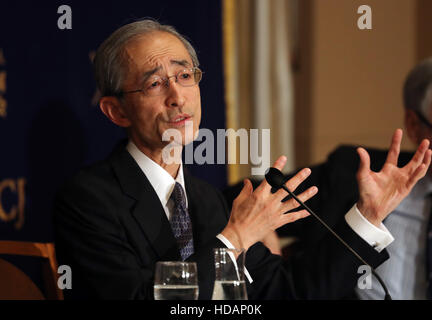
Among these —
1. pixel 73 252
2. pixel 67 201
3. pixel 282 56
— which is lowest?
pixel 73 252

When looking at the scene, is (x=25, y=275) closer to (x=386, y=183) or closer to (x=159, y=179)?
(x=159, y=179)

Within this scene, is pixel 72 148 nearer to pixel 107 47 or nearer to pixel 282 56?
pixel 107 47

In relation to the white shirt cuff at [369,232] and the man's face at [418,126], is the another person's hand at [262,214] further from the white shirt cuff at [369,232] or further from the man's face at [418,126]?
the man's face at [418,126]

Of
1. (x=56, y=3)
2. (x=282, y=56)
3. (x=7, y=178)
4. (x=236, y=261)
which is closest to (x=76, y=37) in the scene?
(x=56, y=3)

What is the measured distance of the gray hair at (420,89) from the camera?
2230 millimetres

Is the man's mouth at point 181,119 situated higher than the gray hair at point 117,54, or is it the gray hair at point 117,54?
the gray hair at point 117,54

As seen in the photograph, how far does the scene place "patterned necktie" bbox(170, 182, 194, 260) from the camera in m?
1.54

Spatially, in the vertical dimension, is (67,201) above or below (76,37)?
below

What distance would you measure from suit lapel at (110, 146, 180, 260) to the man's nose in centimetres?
21

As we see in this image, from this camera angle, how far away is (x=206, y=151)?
1880mm

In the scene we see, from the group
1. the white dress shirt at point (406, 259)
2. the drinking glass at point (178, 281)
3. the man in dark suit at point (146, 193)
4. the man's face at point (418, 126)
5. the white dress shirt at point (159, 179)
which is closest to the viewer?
the drinking glass at point (178, 281)

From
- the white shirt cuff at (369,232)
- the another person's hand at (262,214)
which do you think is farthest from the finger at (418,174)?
the another person's hand at (262,214)

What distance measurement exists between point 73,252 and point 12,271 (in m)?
0.27

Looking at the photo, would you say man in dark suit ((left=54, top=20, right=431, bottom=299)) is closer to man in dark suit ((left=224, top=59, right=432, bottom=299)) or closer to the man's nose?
the man's nose
